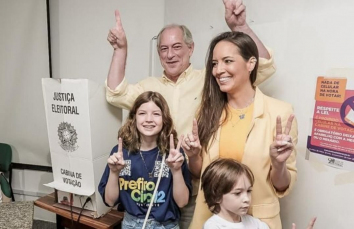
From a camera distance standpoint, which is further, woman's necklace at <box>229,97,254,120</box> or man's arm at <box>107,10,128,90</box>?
man's arm at <box>107,10,128,90</box>

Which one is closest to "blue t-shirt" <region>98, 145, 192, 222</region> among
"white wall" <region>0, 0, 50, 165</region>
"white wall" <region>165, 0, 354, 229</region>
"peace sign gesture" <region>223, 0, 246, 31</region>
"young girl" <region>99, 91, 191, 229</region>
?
"young girl" <region>99, 91, 191, 229</region>

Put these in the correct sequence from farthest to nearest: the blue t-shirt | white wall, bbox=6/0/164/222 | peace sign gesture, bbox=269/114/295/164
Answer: white wall, bbox=6/0/164/222, the blue t-shirt, peace sign gesture, bbox=269/114/295/164

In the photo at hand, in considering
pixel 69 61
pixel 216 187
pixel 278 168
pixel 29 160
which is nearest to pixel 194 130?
pixel 216 187

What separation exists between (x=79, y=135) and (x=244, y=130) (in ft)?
2.77

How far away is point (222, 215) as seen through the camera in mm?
1139

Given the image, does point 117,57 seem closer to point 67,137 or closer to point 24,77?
point 67,137

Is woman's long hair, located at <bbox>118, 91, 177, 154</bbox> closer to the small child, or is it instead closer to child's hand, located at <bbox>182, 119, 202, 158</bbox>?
child's hand, located at <bbox>182, 119, 202, 158</bbox>

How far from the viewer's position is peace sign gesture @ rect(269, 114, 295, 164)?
0.99 m

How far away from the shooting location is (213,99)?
129 centimetres

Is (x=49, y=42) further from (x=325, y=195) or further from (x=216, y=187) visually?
(x=325, y=195)

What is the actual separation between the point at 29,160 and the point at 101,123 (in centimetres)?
159

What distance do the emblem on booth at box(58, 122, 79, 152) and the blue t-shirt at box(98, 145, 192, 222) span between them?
13.5 inches

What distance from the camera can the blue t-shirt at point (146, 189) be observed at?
131cm

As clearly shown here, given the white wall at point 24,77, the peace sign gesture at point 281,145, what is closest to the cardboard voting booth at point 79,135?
the peace sign gesture at point 281,145
